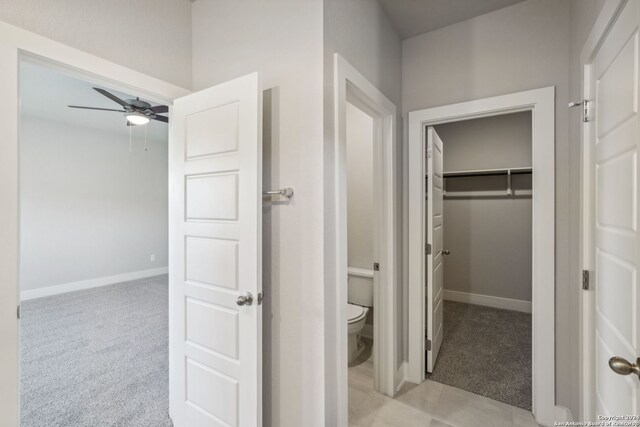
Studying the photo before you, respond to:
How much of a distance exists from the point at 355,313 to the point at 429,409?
819 millimetres

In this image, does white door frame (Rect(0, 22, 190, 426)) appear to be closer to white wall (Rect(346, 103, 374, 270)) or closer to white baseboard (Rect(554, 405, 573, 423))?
white wall (Rect(346, 103, 374, 270))

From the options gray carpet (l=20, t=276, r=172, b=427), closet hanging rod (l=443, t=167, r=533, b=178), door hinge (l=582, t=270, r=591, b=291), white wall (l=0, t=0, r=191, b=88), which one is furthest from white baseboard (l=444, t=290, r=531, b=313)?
white wall (l=0, t=0, r=191, b=88)

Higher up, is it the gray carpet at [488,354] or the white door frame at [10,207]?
the white door frame at [10,207]

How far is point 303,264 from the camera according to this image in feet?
4.70

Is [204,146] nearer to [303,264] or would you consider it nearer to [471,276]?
[303,264]

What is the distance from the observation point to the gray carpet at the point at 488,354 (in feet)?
6.97

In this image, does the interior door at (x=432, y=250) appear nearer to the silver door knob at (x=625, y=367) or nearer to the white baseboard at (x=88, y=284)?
the silver door knob at (x=625, y=367)

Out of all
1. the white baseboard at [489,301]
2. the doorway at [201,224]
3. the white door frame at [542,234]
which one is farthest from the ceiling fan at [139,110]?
the white baseboard at [489,301]

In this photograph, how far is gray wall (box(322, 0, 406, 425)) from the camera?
4.55ft

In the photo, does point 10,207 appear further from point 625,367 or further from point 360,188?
point 360,188

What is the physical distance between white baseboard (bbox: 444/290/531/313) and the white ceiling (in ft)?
14.4

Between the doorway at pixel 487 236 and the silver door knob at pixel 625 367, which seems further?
the doorway at pixel 487 236

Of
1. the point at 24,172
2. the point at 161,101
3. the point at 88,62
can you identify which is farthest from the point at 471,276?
the point at 24,172

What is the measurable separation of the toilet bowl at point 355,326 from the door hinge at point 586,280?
1.46 metres
